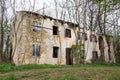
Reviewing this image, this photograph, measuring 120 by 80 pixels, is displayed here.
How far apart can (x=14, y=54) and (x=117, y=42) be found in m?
20.9

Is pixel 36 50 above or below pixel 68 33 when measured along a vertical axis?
below

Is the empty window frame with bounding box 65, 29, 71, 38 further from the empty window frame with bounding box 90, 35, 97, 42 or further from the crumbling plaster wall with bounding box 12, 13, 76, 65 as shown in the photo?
the empty window frame with bounding box 90, 35, 97, 42

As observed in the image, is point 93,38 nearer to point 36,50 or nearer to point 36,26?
point 36,26

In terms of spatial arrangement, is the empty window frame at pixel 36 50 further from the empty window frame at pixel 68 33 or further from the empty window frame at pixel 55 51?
the empty window frame at pixel 68 33

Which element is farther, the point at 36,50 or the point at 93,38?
the point at 93,38

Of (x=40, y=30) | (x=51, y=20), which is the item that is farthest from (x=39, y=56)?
(x=51, y=20)

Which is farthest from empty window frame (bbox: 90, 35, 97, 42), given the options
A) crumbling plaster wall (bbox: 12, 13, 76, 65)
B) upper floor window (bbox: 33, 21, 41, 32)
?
upper floor window (bbox: 33, 21, 41, 32)

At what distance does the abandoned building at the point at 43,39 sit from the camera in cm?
2453

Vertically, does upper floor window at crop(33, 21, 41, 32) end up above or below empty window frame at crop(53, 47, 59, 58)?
above

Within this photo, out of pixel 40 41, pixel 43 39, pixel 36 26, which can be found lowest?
pixel 40 41

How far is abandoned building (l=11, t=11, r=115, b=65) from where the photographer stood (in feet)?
80.5

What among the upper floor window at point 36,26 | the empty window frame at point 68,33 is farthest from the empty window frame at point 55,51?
the upper floor window at point 36,26

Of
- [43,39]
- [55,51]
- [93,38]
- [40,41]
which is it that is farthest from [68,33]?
[93,38]

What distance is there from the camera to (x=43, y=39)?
26.4 m
